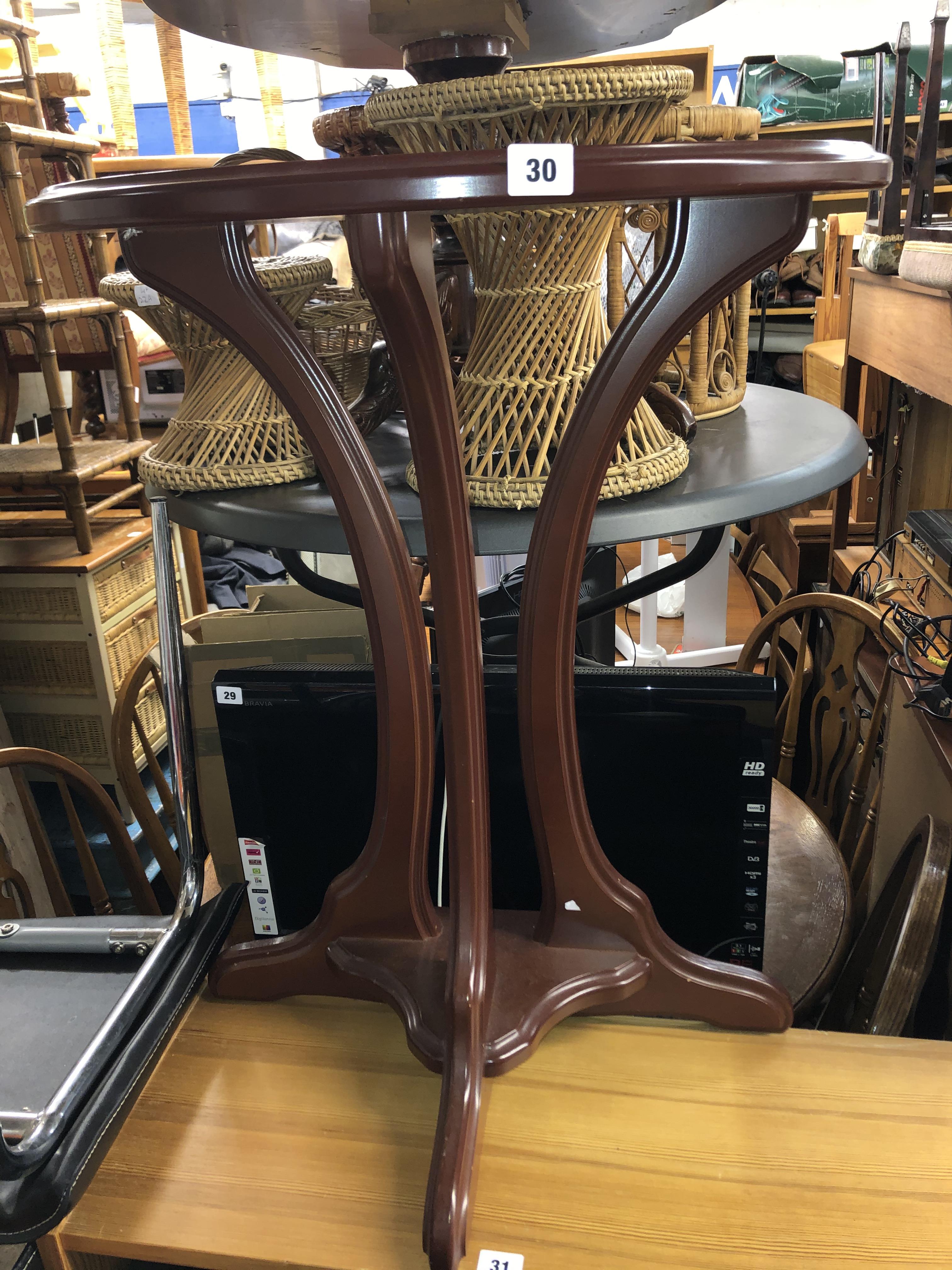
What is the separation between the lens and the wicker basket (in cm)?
106

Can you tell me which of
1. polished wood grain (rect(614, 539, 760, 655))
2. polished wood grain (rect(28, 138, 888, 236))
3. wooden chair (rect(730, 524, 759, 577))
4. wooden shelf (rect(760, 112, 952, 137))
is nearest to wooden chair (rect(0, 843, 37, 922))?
polished wood grain (rect(28, 138, 888, 236))

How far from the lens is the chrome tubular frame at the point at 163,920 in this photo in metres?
0.76

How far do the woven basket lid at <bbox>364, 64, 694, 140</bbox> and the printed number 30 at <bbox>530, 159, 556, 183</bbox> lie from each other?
0.16 metres

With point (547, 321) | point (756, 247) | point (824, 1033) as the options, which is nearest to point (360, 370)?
point (547, 321)

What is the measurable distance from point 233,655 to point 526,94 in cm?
67

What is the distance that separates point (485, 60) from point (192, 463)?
483mm

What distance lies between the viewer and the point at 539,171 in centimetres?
50

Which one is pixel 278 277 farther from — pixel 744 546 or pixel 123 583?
pixel 744 546

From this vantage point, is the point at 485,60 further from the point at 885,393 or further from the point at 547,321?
the point at 885,393

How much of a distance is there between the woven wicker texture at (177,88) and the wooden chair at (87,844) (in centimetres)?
224

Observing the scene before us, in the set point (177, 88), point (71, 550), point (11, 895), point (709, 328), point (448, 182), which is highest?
point (177, 88)

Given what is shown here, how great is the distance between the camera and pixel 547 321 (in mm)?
871

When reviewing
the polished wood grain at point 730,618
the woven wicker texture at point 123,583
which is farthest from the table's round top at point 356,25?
the polished wood grain at point 730,618

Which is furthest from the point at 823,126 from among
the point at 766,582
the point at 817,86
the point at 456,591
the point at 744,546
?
the point at 456,591
